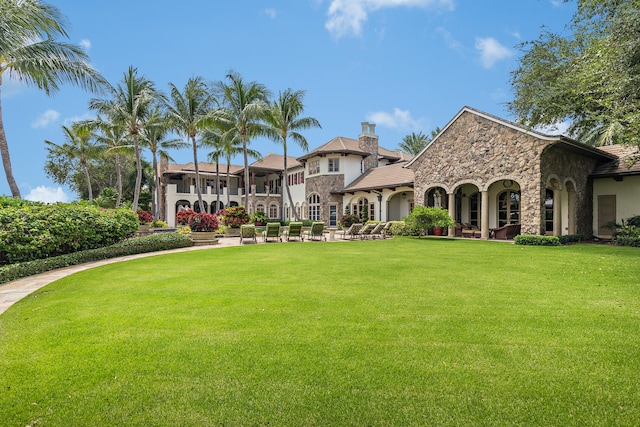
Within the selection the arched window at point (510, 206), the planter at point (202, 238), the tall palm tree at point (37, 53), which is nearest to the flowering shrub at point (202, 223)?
the planter at point (202, 238)

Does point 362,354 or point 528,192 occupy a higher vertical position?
point 528,192

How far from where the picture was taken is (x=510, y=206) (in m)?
20.2

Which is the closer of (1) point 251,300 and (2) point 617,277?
(1) point 251,300

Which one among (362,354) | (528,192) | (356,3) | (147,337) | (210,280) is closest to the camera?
(362,354)

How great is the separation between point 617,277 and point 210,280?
866cm

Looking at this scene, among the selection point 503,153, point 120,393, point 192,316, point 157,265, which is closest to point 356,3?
point 503,153

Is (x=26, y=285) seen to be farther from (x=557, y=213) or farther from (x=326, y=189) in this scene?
(x=326, y=189)

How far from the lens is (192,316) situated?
489 centimetres

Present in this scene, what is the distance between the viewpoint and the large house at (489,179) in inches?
648

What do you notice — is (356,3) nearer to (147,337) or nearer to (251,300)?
(251,300)

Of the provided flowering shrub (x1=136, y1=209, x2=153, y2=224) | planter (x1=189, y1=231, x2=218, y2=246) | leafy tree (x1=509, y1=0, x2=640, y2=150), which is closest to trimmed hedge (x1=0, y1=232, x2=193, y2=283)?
planter (x1=189, y1=231, x2=218, y2=246)

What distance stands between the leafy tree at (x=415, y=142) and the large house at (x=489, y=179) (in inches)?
571

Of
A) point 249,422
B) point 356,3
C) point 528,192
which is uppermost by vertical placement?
point 356,3

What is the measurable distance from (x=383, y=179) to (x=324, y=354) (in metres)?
23.0
